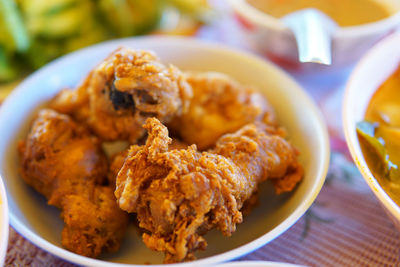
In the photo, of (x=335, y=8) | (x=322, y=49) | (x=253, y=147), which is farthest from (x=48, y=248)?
(x=335, y=8)

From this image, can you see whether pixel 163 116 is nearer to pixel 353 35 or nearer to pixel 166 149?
pixel 166 149

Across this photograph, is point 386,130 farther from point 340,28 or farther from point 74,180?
point 74,180

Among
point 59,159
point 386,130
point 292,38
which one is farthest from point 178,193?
point 292,38

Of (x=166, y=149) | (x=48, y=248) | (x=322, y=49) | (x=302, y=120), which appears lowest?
(x=48, y=248)

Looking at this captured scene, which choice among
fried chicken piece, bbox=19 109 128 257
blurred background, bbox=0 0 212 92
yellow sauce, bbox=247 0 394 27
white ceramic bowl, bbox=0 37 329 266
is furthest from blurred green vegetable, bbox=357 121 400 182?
blurred background, bbox=0 0 212 92

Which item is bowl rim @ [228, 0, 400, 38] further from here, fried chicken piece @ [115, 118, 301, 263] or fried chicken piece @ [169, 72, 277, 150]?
fried chicken piece @ [115, 118, 301, 263]

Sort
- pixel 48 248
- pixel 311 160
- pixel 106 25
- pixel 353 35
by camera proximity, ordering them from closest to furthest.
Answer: pixel 48 248 → pixel 311 160 → pixel 353 35 → pixel 106 25

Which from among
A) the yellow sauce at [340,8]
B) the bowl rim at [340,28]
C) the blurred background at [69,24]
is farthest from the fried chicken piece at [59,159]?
the yellow sauce at [340,8]
